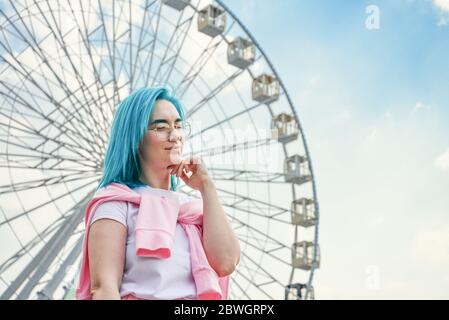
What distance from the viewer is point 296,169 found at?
17.4 meters

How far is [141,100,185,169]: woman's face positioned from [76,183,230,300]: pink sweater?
4.3 inches

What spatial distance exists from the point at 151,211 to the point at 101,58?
Result: 12986 mm

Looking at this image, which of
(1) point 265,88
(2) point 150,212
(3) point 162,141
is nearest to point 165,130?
(3) point 162,141

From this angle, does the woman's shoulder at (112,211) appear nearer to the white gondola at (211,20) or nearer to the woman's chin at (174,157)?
the woman's chin at (174,157)

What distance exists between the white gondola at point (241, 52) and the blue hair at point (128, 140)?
48.3 ft

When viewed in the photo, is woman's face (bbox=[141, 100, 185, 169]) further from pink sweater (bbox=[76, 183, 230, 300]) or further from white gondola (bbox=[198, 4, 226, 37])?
white gondola (bbox=[198, 4, 226, 37])

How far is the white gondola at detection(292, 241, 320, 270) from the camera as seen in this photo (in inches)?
660

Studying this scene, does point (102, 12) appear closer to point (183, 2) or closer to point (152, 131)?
point (183, 2)

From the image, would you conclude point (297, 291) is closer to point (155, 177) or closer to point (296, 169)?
point (296, 169)

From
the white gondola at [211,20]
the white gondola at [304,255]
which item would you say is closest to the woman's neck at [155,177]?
the white gondola at [211,20]

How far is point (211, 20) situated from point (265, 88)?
205 centimetres

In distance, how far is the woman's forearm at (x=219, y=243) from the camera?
1829 millimetres

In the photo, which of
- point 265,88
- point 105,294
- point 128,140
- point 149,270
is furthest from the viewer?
point 265,88
